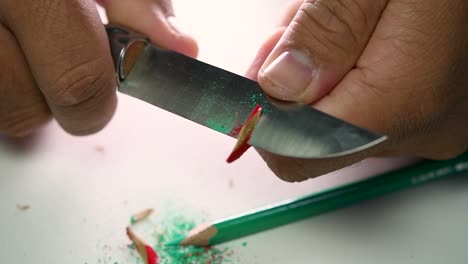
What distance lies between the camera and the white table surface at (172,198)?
807 millimetres

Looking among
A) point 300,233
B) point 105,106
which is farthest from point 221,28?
point 300,233

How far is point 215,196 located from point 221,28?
0.46m

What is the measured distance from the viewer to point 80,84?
774mm

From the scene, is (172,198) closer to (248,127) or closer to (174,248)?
(174,248)

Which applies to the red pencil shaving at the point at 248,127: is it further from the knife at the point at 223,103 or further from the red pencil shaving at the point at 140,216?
the red pencil shaving at the point at 140,216

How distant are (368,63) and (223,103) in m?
0.20

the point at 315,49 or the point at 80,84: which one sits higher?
the point at 315,49

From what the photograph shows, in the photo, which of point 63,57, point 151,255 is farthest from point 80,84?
point 151,255

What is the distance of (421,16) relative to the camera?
71cm

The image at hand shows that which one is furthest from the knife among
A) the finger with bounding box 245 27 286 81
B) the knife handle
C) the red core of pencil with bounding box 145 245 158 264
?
the red core of pencil with bounding box 145 245 158 264

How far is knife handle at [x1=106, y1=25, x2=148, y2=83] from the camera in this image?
2.49 feet

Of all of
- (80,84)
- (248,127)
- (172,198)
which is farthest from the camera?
(172,198)

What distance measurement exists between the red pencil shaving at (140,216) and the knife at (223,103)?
201 mm

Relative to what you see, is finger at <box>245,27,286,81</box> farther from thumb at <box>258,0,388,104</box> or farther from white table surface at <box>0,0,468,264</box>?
white table surface at <box>0,0,468,264</box>
